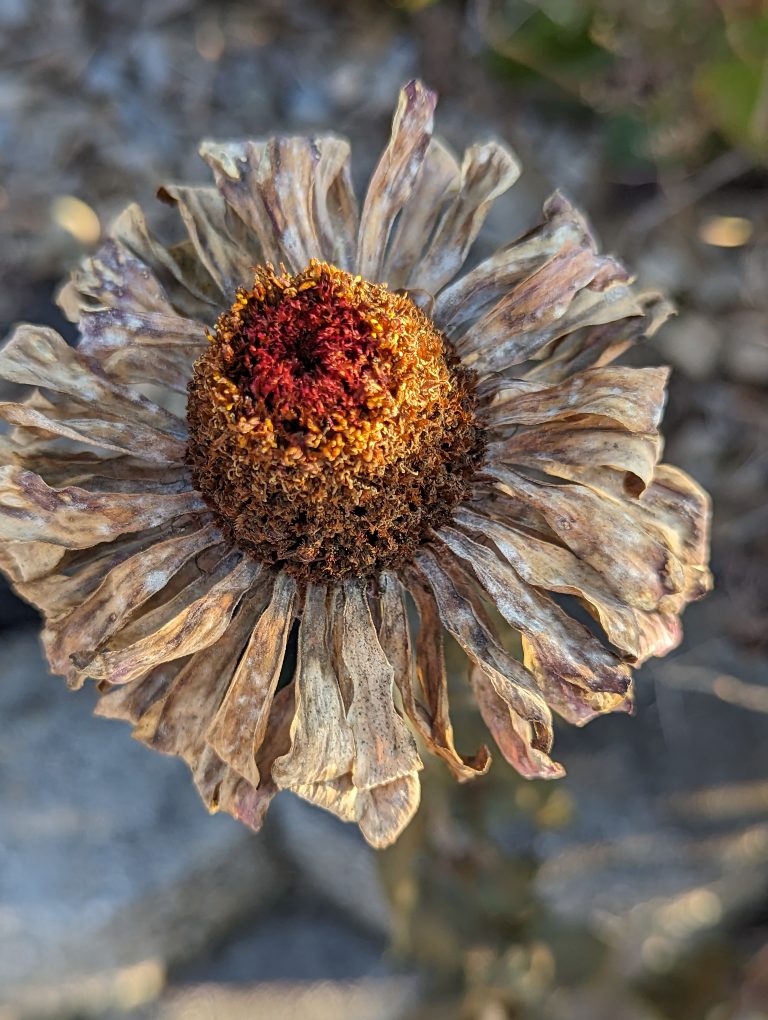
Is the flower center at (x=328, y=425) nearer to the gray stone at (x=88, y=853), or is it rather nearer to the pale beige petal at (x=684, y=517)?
the pale beige petal at (x=684, y=517)

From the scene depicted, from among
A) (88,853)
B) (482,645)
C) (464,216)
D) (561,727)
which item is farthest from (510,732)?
(88,853)

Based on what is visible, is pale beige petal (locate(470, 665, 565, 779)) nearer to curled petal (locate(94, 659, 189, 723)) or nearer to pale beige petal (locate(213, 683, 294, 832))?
pale beige petal (locate(213, 683, 294, 832))

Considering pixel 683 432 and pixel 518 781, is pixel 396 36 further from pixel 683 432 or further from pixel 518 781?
pixel 518 781

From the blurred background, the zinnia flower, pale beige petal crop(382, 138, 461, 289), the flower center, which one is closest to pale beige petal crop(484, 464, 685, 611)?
the zinnia flower

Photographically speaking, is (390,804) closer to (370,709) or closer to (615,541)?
(370,709)

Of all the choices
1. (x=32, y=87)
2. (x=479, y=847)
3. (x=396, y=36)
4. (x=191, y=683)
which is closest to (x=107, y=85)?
(x=32, y=87)
